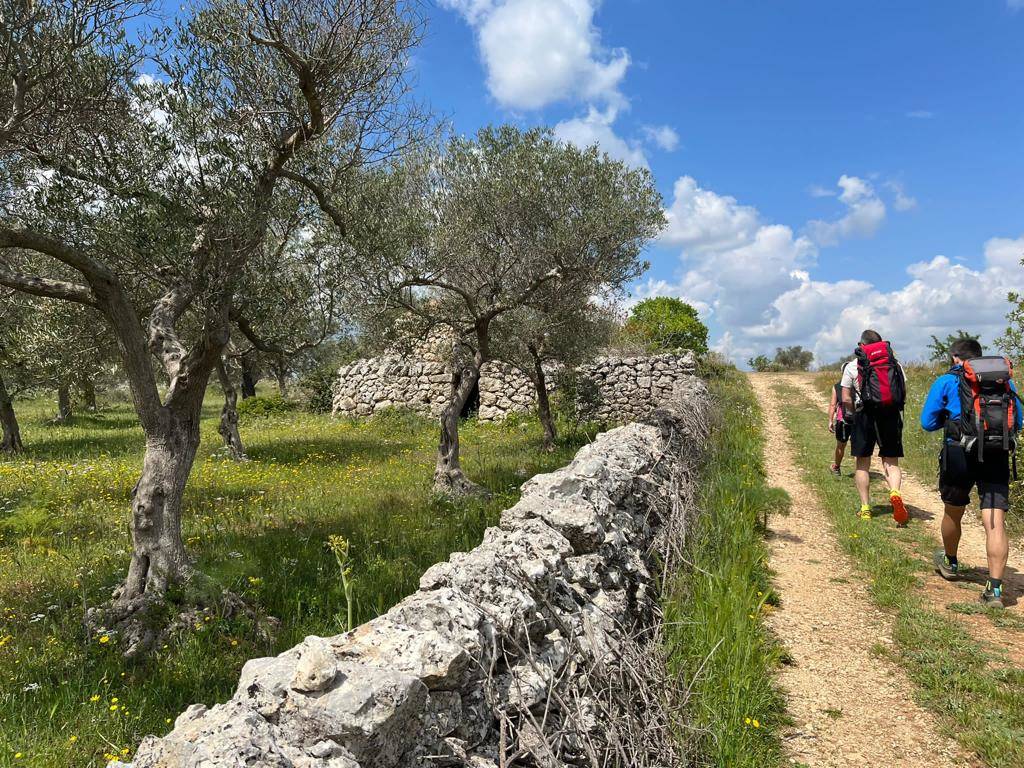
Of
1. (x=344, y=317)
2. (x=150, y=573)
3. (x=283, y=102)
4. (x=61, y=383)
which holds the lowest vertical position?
(x=150, y=573)

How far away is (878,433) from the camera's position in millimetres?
9617

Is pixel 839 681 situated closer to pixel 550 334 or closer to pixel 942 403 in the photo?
pixel 942 403

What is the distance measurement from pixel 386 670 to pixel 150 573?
5316 millimetres

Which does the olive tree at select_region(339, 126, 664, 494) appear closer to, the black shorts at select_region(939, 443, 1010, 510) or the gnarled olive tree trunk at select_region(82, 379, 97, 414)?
the black shorts at select_region(939, 443, 1010, 510)

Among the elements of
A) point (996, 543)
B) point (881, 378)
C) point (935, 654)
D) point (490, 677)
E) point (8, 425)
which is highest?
point (881, 378)

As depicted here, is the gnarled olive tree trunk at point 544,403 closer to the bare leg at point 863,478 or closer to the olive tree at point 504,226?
the olive tree at point 504,226

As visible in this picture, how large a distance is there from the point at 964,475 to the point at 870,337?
3.68 meters

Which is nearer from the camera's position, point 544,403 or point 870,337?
point 870,337

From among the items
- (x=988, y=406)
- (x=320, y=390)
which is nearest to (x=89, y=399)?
(x=320, y=390)

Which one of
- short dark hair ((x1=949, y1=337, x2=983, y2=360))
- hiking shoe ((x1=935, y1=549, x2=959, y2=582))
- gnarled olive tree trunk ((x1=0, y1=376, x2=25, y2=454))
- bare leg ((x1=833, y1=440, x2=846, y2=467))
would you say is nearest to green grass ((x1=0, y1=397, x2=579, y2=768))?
gnarled olive tree trunk ((x1=0, y1=376, x2=25, y2=454))

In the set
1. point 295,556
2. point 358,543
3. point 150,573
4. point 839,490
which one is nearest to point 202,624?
point 150,573

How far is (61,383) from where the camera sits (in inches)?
660

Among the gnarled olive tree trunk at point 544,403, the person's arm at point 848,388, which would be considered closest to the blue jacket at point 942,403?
the person's arm at point 848,388

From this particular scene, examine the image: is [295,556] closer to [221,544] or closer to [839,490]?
[221,544]
